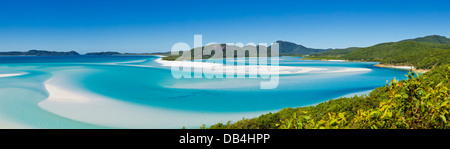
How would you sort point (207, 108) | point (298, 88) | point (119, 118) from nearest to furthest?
point (119, 118)
point (207, 108)
point (298, 88)

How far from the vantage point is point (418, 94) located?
10.8 ft

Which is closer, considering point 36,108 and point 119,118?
point 119,118

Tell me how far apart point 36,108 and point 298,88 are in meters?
29.0

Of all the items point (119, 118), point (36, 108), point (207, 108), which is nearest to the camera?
point (119, 118)
